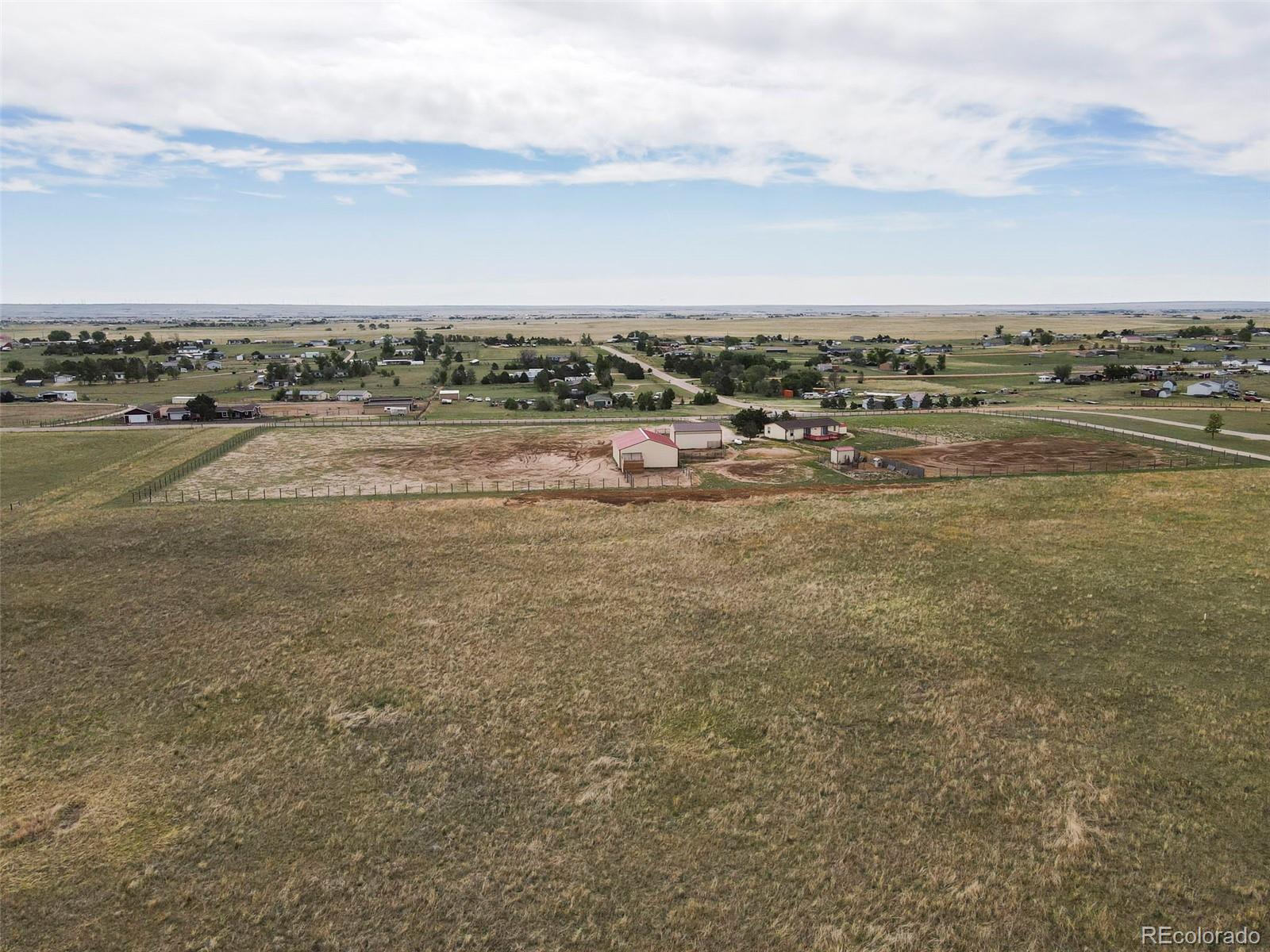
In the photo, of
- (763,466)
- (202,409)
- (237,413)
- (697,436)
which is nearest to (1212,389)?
(763,466)

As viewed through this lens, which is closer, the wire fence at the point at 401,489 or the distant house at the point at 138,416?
the wire fence at the point at 401,489

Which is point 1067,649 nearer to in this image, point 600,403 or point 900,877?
point 900,877

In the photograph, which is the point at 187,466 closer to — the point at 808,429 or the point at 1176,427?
the point at 808,429

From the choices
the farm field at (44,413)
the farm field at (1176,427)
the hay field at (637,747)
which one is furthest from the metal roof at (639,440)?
the farm field at (44,413)

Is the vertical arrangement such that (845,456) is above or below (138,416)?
below

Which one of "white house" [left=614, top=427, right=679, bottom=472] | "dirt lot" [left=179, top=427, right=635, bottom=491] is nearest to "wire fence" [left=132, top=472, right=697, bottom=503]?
"dirt lot" [left=179, top=427, right=635, bottom=491]

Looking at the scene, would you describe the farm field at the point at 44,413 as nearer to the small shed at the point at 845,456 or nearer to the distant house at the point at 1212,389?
the small shed at the point at 845,456
